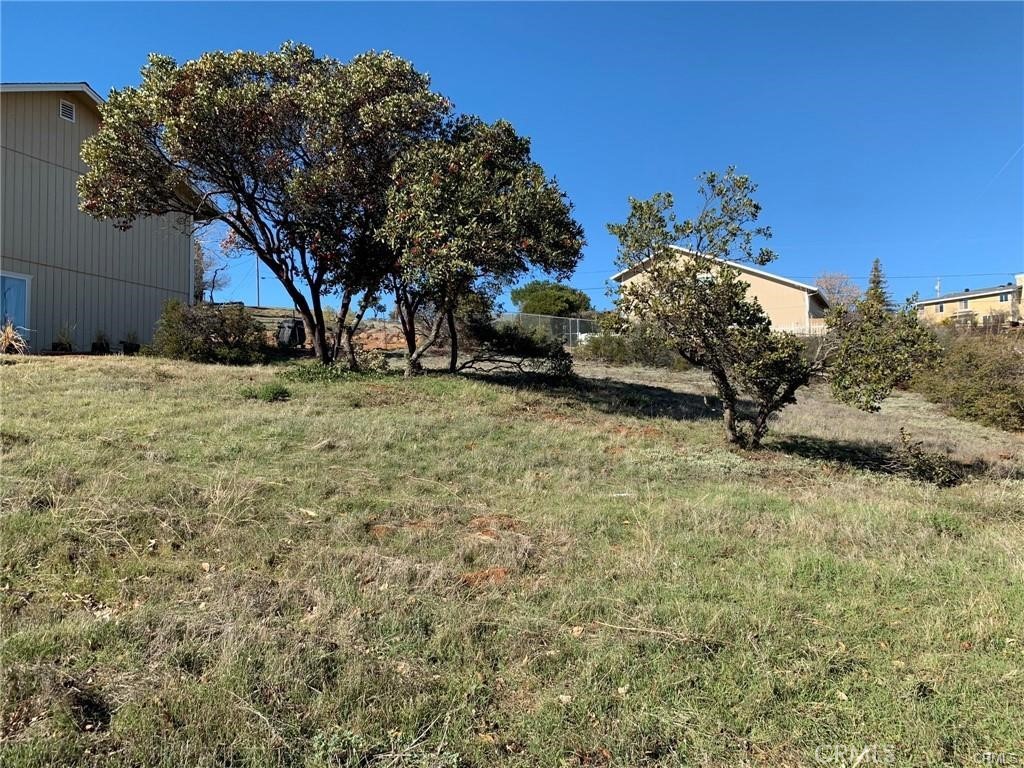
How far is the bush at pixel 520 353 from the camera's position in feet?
46.5

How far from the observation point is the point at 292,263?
1309 centimetres

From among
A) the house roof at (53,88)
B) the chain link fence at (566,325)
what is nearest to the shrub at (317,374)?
the house roof at (53,88)

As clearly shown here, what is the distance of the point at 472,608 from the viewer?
362 centimetres

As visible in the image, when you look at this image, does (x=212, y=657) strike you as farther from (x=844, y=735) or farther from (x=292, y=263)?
(x=292, y=263)

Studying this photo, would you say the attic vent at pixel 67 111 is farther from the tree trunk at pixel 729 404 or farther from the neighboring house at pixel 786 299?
the neighboring house at pixel 786 299

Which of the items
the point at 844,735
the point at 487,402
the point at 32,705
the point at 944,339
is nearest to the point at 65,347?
the point at 487,402

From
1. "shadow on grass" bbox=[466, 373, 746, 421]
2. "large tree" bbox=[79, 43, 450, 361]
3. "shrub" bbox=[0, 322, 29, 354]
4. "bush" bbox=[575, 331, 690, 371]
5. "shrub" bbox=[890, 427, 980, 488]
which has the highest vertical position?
"large tree" bbox=[79, 43, 450, 361]

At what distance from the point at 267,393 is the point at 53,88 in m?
10.9

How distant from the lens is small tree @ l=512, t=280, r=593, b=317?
3687 centimetres

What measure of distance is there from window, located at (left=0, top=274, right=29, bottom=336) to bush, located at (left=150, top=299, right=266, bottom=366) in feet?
8.79

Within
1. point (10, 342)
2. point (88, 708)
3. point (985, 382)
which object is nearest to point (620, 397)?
point (985, 382)

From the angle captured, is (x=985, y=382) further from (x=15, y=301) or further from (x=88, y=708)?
(x=15, y=301)

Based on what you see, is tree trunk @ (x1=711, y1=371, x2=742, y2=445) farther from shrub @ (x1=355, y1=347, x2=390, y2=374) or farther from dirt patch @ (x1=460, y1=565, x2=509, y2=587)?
shrub @ (x1=355, y1=347, x2=390, y2=374)

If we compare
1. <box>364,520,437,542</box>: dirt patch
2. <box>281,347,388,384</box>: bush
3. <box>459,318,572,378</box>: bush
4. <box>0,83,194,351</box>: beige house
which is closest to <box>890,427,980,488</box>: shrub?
<box>364,520,437,542</box>: dirt patch
